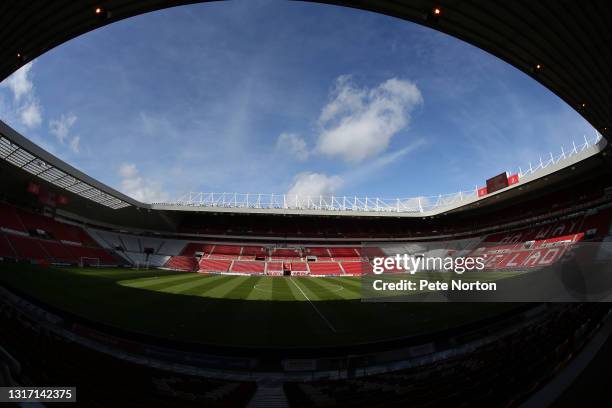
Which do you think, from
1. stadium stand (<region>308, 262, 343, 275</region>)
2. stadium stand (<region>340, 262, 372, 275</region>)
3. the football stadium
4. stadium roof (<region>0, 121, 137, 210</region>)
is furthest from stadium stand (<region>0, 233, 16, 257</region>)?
stadium stand (<region>340, 262, 372, 275</region>)

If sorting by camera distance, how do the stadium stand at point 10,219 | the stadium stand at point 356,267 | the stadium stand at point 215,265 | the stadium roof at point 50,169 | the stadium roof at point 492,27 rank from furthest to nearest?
the stadium stand at point 356,267 → the stadium stand at point 215,265 → the stadium stand at point 10,219 → the stadium roof at point 50,169 → the stadium roof at point 492,27

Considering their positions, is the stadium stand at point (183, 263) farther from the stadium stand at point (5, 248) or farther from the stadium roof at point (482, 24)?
the stadium roof at point (482, 24)

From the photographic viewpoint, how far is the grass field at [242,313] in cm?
1150

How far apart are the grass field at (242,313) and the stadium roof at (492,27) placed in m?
11.0

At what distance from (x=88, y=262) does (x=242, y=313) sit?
28.9 metres

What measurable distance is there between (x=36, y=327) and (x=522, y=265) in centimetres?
3912

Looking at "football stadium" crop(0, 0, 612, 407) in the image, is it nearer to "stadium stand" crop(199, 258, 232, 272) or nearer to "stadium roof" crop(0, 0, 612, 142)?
"stadium roof" crop(0, 0, 612, 142)

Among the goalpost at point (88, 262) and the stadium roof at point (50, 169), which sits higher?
the stadium roof at point (50, 169)

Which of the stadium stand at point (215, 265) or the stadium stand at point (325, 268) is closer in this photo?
the stadium stand at point (215, 265)

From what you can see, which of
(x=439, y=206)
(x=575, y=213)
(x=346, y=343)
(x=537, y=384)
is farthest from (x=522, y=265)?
(x=537, y=384)

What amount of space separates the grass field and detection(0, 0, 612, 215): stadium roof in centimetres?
1105

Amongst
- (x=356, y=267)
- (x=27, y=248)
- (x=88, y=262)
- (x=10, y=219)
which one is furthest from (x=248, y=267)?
(x=10, y=219)

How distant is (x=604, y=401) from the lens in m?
4.01

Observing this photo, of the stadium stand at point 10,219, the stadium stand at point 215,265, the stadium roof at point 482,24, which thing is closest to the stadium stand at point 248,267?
the stadium stand at point 215,265
